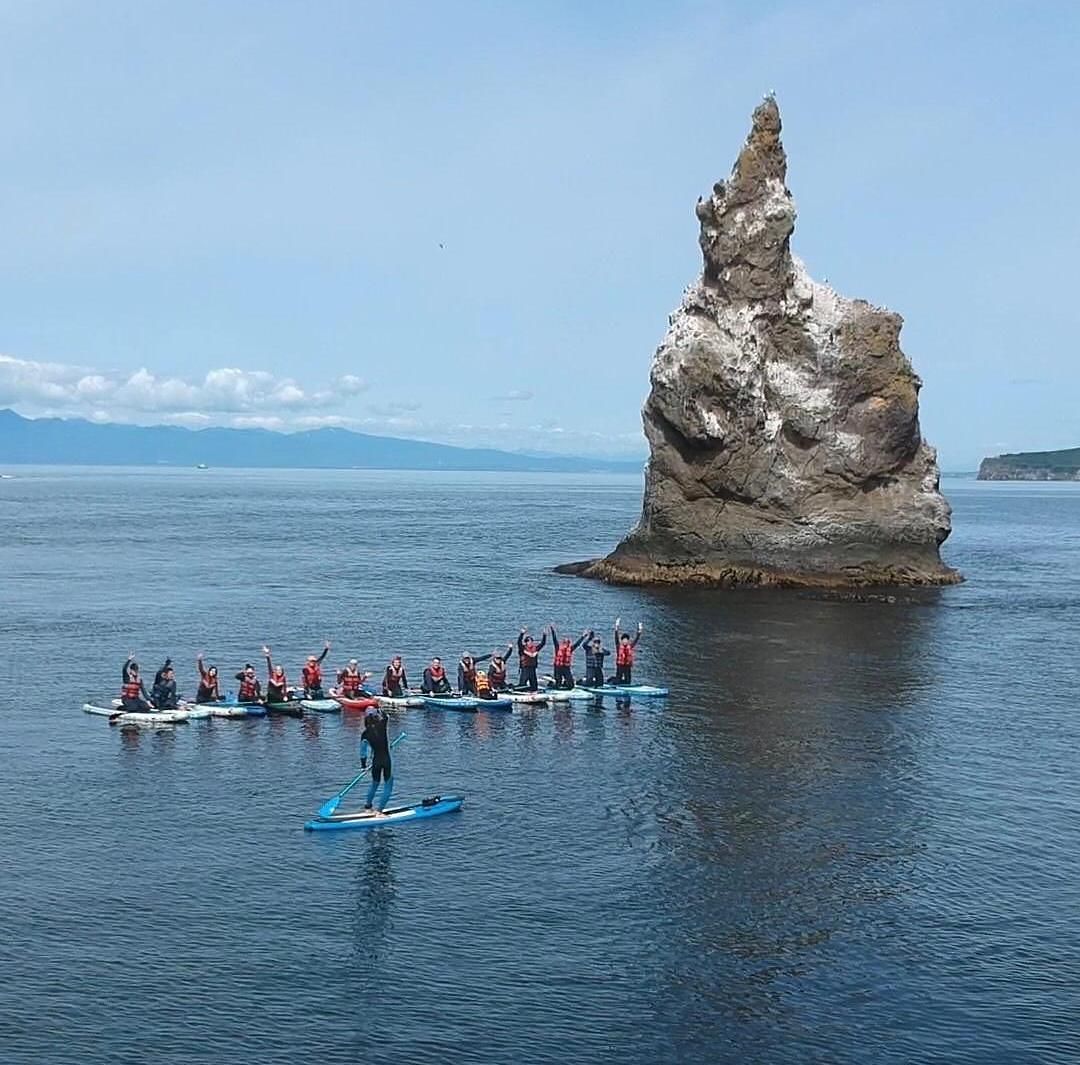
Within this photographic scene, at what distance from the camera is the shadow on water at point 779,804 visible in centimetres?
2916

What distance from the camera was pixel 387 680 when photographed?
5588cm

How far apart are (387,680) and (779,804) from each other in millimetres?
20308

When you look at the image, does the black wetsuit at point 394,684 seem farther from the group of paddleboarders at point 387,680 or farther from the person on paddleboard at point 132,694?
the person on paddleboard at point 132,694

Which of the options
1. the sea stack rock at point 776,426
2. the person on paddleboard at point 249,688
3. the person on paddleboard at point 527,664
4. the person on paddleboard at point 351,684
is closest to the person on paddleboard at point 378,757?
the person on paddleboard at point 249,688

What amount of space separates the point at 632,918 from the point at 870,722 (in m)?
23.7

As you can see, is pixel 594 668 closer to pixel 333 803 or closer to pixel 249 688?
pixel 249 688

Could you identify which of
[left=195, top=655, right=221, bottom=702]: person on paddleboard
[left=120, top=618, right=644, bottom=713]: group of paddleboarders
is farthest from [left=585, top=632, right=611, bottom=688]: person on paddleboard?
[left=195, top=655, right=221, bottom=702]: person on paddleboard

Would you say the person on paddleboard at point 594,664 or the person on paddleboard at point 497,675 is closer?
the person on paddleboard at point 497,675

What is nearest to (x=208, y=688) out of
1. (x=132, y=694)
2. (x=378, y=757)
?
(x=132, y=694)

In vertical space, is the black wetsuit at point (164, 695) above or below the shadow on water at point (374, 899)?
above

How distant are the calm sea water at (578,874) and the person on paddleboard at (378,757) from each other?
198 cm

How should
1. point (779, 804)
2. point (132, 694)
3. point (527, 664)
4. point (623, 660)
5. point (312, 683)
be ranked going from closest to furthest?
point (779, 804), point (132, 694), point (312, 683), point (527, 664), point (623, 660)

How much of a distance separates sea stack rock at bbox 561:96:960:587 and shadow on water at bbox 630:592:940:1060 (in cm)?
2136

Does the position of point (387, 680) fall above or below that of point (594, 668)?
below
